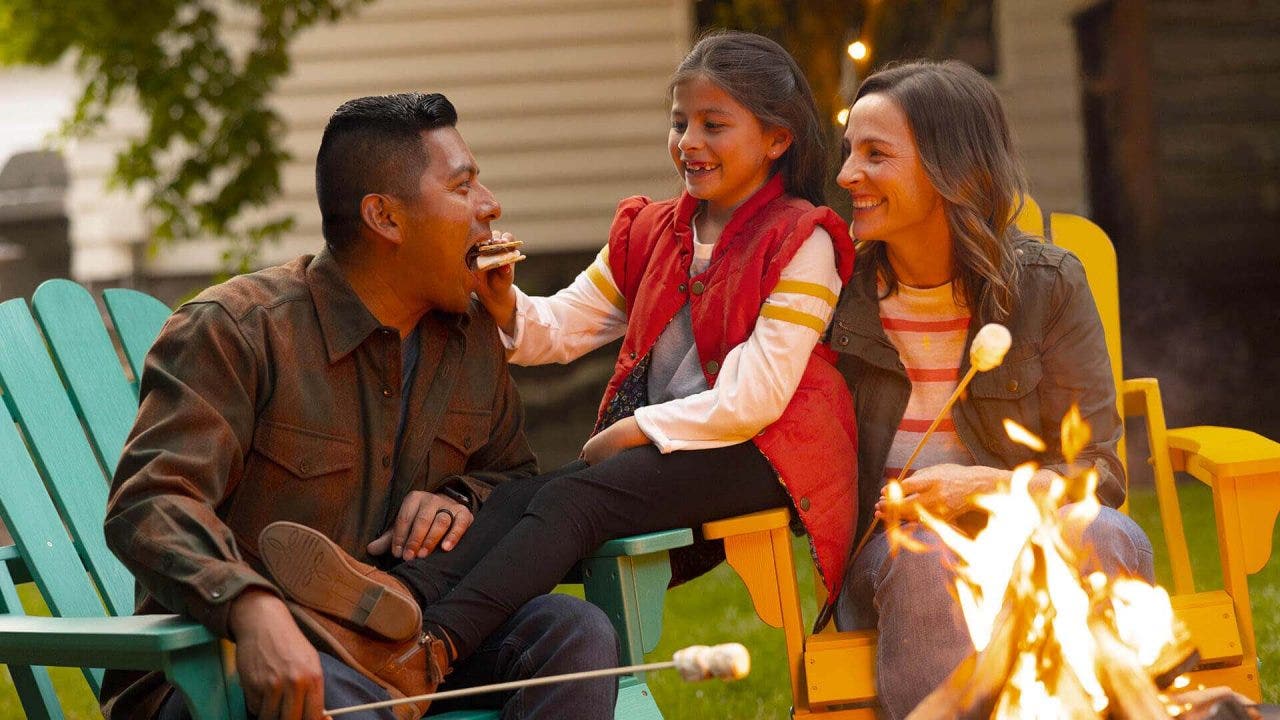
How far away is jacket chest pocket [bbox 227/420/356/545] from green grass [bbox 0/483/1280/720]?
175 centimetres

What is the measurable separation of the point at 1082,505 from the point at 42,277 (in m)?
7.63

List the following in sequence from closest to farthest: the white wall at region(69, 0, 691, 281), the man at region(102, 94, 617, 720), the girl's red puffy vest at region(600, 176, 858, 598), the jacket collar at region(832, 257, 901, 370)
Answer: the man at region(102, 94, 617, 720), the girl's red puffy vest at region(600, 176, 858, 598), the jacket collar at region(832, 257, 901, 370), the white wall at region(69, 0, 691, 281)

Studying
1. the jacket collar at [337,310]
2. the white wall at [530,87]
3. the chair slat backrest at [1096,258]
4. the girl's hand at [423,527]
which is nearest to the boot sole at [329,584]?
the girl's hand at [423,527]

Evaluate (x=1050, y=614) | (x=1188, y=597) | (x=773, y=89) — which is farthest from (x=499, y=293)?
(x=1188, y=597)

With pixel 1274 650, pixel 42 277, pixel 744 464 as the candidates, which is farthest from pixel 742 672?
pixel 42 277

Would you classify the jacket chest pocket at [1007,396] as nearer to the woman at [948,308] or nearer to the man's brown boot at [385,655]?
the woman at [948,308]

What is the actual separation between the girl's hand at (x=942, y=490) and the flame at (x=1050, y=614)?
0.29 meters

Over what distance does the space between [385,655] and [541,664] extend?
0.32 metres

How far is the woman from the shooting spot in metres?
3.14

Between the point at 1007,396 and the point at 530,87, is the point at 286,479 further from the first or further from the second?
the point at 530,87

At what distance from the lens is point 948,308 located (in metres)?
3.25

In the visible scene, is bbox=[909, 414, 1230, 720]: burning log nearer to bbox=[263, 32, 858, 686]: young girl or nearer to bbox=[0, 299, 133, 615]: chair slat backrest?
bbox=[263, 32, 858, 686]: young girl

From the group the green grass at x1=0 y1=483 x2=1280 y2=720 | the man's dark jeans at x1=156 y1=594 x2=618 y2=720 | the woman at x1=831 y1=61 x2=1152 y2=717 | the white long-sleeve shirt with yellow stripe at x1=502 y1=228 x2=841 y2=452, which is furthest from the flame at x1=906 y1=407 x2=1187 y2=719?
the green grass at x1=0 y1=483 x2=1280 y2=720

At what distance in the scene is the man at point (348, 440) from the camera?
8.05ft
